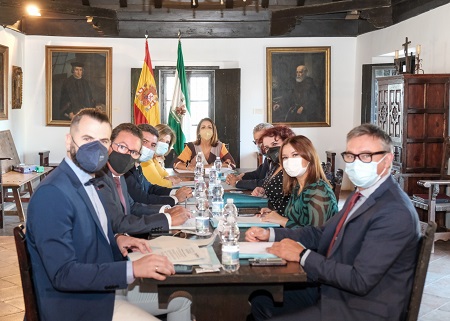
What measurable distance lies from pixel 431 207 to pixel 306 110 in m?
5.77

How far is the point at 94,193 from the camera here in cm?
321

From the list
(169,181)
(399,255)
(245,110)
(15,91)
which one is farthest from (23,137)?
(399,255)

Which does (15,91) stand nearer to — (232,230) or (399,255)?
(232,230)

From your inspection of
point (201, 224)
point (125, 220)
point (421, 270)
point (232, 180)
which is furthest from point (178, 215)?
point (232, 180)

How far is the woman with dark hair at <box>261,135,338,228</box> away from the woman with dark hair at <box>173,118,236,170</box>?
437cm

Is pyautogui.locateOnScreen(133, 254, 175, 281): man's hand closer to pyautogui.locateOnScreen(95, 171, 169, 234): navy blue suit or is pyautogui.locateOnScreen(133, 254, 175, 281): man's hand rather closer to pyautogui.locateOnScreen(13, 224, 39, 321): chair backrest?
pyautogui.locateOnScreen(13, 224, 39, 321): chair backrest

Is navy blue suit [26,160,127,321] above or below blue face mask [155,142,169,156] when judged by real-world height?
below

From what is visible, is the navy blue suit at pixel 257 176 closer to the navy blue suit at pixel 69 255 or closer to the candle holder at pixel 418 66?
the candle holder at pixel 418 66

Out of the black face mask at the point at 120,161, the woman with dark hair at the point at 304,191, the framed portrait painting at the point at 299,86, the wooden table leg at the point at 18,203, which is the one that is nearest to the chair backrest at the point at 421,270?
the woman with dark hair at the point at 304,191

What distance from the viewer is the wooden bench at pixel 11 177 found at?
932 centimetres

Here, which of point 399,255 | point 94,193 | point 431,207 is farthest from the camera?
point 431,207

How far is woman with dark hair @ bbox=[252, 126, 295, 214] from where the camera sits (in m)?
Result: 5.27

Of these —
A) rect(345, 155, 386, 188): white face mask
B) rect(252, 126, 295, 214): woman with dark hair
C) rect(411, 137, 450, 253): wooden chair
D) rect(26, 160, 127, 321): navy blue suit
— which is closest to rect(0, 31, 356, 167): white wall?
rect(411, 137, 450, 253): wooden chair

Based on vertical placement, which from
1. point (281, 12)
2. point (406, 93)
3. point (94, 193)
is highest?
point (281, 12)
